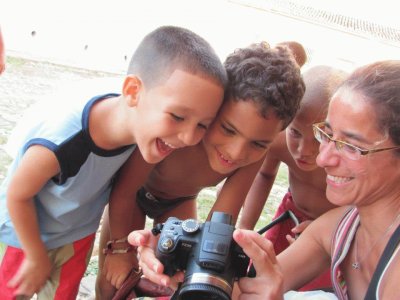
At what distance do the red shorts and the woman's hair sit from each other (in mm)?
1221

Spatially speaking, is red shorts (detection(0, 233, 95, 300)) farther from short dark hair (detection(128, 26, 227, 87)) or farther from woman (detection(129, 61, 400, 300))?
short dark hair (detection(128, 26, 227, 87))

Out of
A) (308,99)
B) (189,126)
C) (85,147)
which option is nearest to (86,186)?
(85,147)

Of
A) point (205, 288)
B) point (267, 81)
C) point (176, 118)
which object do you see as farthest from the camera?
point (267, 81)

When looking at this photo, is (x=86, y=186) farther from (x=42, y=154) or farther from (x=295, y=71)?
(x=295, y=71)

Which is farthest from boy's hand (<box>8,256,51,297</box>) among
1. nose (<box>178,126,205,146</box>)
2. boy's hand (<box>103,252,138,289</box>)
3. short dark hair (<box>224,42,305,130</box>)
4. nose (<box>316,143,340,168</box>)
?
nose (<box>316,143,340,168</box>)

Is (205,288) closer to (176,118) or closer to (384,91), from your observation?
(176,118)

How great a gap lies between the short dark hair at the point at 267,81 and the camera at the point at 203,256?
19.9 inches

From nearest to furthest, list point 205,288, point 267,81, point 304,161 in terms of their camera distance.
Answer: point 205,288, point 267,81, point 304,161

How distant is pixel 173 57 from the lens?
1.46 meters

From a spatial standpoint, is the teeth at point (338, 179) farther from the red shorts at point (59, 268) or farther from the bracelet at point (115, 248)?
the red shorts at point (59, 268)

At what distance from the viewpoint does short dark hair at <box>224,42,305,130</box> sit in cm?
150

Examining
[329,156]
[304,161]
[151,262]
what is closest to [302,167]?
[304,161]

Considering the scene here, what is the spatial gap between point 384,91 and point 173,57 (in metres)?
0.68

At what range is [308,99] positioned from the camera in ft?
5.94
